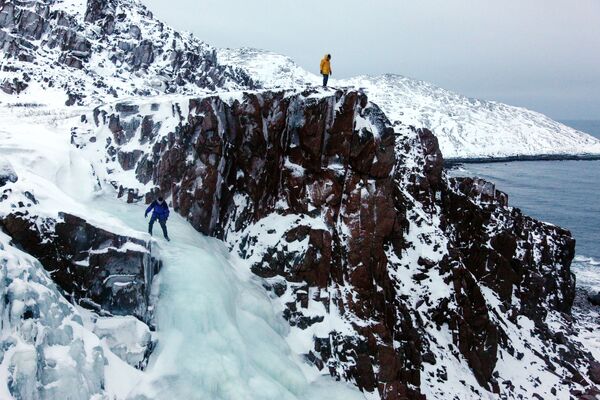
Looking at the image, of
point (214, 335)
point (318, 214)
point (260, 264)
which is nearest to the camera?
point (214, 335)

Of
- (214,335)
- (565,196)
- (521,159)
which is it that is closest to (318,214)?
(214,335)

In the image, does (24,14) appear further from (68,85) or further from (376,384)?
(376,384)

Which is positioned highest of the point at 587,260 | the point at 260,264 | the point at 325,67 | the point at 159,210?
the point at 325,67

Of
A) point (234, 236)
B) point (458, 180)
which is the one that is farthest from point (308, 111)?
point (458, 180)

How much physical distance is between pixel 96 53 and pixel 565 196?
9464cm

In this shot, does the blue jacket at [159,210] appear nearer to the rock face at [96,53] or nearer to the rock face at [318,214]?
the rock face at [318,214]

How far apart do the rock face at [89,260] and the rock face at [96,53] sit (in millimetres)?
34108

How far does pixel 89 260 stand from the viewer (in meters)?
13.2

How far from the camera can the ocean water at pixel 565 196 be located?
2591 inches

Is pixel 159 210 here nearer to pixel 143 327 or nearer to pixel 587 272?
pixel 143 327

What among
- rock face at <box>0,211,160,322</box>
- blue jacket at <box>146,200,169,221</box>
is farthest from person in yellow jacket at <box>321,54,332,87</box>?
rock face at <box>0,211,160,322</box>

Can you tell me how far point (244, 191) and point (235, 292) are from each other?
21.3 ft

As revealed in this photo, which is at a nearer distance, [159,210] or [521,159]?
[159,210]

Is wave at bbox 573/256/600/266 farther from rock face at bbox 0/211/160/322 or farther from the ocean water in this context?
rock face at bbox 0/211/160/322
